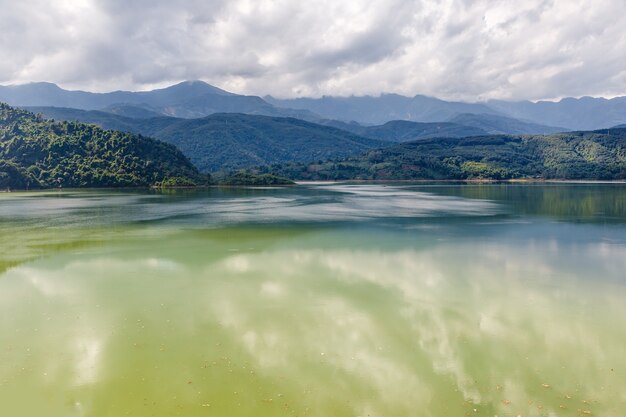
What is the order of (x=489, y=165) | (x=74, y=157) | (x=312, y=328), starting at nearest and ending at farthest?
(x=312, y=328)
(x=74, y=157)
(x=489, y=165)

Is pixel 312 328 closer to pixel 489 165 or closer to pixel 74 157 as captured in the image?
pixel 74 157

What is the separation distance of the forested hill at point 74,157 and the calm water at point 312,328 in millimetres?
84912

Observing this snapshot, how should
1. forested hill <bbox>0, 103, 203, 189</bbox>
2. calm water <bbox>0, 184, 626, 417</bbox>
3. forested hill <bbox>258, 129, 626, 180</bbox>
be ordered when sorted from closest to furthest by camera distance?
calm water <bbox>0, 184, 626, 417</bbox>, forested hill <bbox>0, 103, 203, 189</bbox>, forested hill <bbox>258, 129, 626, 180</bbox>

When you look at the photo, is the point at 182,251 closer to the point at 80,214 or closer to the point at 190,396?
the point at 190,396

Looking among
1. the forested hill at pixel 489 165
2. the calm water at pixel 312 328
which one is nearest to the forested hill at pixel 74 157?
the forested hill at pixel 489 165

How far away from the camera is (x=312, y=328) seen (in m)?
14.2

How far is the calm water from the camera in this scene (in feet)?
32.4

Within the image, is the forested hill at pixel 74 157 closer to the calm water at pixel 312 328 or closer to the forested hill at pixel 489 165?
the forested hill at pixel 489 165

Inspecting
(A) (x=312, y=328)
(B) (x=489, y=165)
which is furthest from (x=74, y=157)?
(B) (x=489, y=165)

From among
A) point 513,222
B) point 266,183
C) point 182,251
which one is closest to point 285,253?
point 182,251

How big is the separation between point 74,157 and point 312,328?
385 feet

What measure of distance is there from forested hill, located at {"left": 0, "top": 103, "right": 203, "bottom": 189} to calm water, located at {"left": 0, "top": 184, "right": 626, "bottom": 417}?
84.9m

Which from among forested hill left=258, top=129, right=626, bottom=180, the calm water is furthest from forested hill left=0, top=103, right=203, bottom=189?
the calm water

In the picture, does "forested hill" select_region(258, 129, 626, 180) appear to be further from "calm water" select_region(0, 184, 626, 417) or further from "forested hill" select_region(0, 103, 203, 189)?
"calm water" select_region(0, 184, 626, 417)
